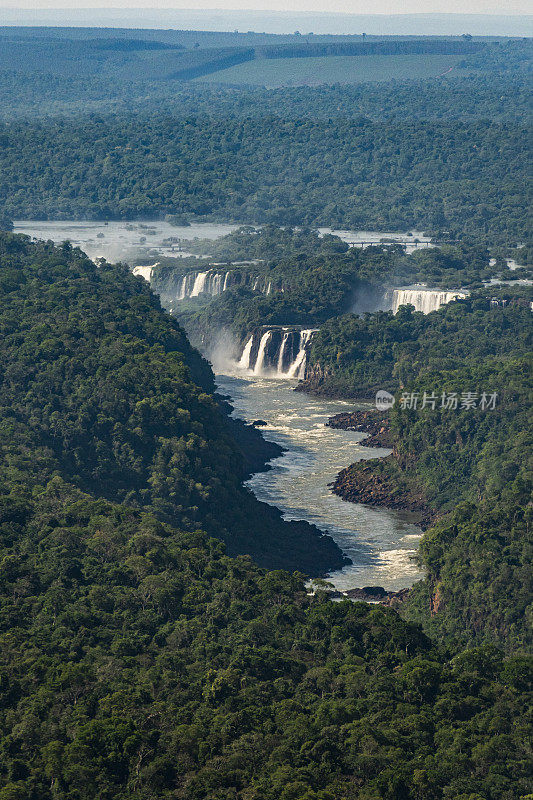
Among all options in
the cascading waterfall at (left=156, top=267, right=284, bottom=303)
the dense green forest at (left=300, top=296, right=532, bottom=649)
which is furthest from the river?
the cascading waterfall at (left=156, top=267, right=284, bottom=303)

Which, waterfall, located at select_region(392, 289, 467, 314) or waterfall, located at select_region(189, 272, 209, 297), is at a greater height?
waterfall, located at select_region(392, 289, 467, 314)

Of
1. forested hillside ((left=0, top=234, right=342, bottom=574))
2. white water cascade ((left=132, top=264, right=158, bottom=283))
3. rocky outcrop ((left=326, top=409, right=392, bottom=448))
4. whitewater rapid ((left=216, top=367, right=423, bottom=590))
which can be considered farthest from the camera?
white water cascade ((left=132, top=264, right=158, bottom=283))

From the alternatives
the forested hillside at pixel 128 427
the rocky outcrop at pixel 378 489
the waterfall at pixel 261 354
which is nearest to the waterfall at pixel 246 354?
the waterfall at pixel 261 354

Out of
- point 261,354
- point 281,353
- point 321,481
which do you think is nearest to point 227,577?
point 321,481

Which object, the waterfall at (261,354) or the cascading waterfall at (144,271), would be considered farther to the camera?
the cascading waterfall at (144,271)

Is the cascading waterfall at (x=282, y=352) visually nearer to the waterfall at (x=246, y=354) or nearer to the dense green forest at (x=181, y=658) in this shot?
the waterfall at (x=246, y=354)

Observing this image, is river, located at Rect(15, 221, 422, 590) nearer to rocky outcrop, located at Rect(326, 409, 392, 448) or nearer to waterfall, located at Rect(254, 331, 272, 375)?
rocky outcrop, located at Rect(326, 409, 392, 448)

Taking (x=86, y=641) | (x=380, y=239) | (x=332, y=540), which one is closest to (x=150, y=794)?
(x=86, y=641)
